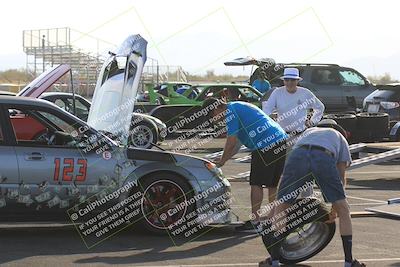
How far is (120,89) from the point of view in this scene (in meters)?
9.62

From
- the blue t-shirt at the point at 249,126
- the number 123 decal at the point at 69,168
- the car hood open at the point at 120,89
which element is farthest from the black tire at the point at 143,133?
the blue t-shirt at the point at 249,126

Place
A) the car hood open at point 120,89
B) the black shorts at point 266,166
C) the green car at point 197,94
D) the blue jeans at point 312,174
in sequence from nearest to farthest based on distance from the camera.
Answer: the blue jeans at point 312,174
the black shorts at point 266,166
the car hood open at point 120,89
the green car at point 197,94

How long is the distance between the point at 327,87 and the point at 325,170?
18.9m

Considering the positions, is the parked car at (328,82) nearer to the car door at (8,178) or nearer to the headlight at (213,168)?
the headlight at (213,168)

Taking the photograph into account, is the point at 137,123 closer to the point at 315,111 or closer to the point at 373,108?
the point at 373,108

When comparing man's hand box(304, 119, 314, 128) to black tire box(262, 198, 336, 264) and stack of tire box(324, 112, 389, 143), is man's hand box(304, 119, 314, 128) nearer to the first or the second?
black tire box(262, 198, 336, 264)

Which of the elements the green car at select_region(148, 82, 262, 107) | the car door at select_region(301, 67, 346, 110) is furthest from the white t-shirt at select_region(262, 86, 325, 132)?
the car door at select_region(301, 67, 346, 110)

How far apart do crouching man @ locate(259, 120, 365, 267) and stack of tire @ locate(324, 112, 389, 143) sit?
982 centimetres

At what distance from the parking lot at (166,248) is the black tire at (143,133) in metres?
9.21

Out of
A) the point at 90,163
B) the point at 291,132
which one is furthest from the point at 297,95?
the point at 90,163

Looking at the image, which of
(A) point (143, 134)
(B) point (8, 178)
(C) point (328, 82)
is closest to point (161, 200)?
(B) point (8, 178)

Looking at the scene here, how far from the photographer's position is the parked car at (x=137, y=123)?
1878 cm

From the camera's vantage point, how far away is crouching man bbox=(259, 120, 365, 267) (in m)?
6.64

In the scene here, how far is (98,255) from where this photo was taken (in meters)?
7.51
